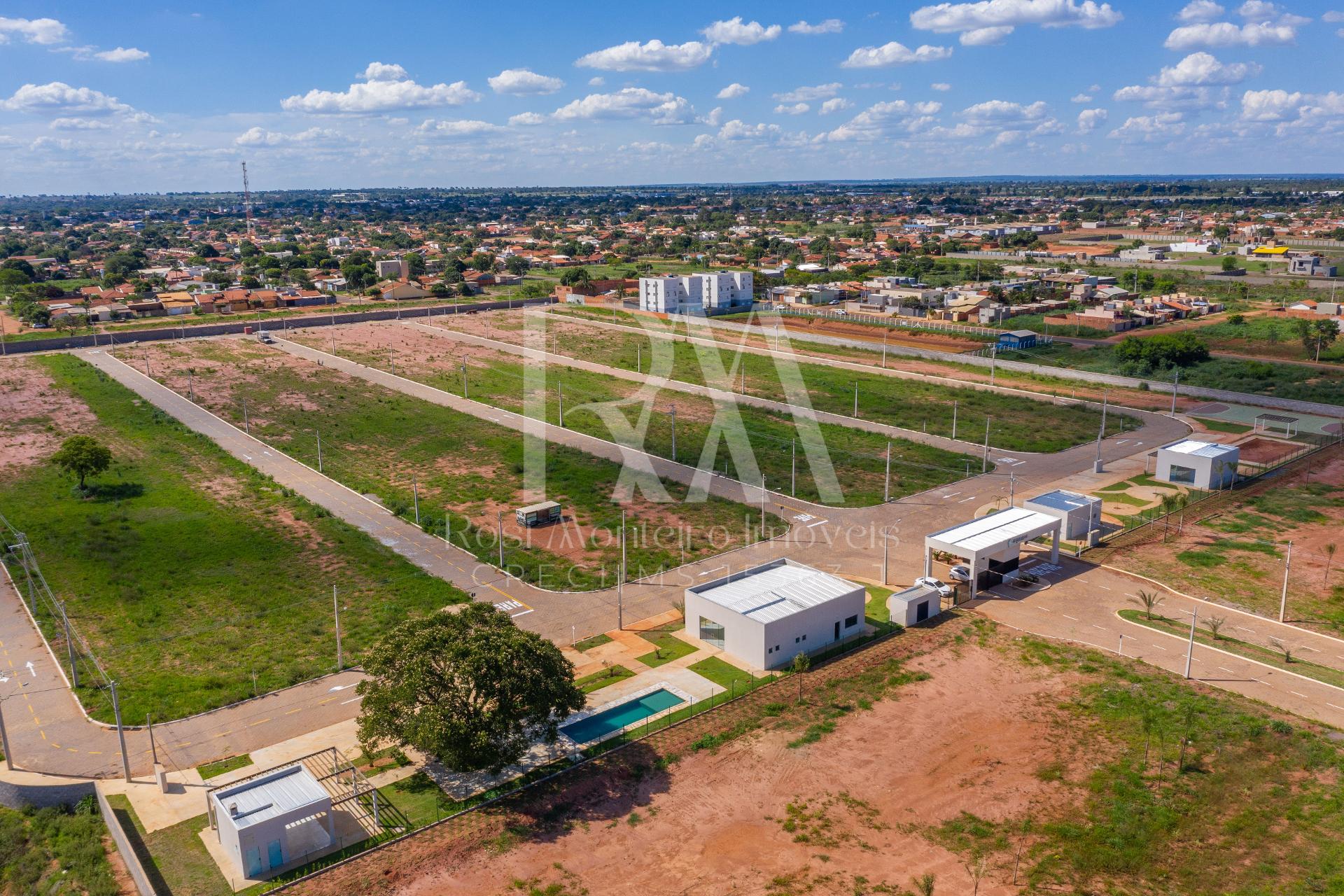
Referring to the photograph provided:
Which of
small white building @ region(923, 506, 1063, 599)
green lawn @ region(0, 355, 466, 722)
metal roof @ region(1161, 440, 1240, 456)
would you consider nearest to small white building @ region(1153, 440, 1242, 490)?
metal roof @ region(1161, 440, 1240, 456)

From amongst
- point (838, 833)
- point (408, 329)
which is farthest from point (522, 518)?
point (408, 329)

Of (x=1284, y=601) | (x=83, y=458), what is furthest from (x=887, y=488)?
(x=83, y=458)

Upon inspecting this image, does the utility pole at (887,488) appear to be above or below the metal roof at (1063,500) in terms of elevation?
below

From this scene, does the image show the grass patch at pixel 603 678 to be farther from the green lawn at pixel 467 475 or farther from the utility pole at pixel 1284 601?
the utility pole at pixel 1284 601

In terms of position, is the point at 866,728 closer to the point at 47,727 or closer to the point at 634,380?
the point at 47,727

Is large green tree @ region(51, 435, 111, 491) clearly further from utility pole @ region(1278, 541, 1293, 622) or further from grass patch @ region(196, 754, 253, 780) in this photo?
utility pole @ region(1278, 541, 1293, 622)

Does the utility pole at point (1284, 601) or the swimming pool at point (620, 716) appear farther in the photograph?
the utility pole at point (1284, 601)

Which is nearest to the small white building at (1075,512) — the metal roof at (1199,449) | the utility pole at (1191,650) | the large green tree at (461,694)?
the utility pole at (1191,650)
